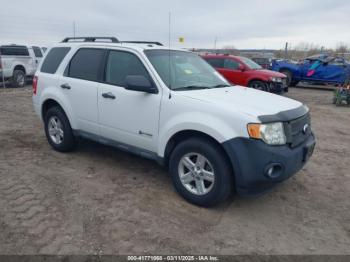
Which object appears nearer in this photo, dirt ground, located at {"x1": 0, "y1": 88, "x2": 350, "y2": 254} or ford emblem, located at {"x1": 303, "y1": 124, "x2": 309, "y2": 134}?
dirt ground, located at {"x1": 0, "y1": 88, "x2": 350, "y2": 254}

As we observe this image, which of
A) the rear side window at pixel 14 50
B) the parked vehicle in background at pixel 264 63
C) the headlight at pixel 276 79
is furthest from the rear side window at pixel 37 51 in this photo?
the parked vehicle in background at pixel 264 63

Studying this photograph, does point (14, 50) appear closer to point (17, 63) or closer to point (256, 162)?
point (17, 63)

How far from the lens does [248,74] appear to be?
1225 cm

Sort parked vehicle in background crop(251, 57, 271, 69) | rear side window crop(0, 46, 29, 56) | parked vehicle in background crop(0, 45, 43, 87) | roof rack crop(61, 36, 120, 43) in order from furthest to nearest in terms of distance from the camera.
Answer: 1. parked vehicle in background crop(251, 57, 271, 69)
2. rear side window crop(0, 46, 29, 56)
3. parked vehicle in background crop(0, 45, 43, 87)
4. roof rack crop(61, 36, 120, 43)

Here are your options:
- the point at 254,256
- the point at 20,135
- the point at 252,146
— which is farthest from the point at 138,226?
the point at 20,135

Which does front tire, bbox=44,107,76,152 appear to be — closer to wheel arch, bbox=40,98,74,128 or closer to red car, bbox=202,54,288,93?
wheel arch, bbox=40,98,74,128

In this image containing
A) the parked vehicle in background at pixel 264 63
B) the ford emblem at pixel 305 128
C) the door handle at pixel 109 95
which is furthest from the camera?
the parked vehicle in background at pixel 264 63

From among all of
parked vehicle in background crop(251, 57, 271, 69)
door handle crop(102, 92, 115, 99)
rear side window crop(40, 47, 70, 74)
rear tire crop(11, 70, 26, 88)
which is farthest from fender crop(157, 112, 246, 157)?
parked vehicle in background crop(251, 57, 271, 69)

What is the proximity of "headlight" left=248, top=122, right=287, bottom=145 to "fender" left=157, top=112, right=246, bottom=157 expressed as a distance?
149 millimetres

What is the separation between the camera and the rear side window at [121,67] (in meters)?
4.28

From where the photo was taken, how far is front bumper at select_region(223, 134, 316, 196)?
10.8 feet

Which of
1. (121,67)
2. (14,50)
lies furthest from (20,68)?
(121,67)

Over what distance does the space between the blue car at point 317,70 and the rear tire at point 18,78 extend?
40.5 ft

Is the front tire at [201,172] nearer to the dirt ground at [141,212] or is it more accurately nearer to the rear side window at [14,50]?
the dirt ground at [141,212]
